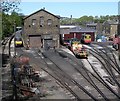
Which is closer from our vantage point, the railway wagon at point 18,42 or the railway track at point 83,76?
the railway track at point 83,76

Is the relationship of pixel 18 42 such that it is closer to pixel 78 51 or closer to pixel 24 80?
pixel 78 51

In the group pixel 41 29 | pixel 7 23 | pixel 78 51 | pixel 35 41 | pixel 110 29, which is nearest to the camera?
pixel 7 23

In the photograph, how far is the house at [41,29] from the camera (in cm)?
4291

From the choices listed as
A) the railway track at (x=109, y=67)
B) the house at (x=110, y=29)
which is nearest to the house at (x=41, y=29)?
the railway track at (x=109, y=67)

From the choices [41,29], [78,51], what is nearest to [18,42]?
[41,29]

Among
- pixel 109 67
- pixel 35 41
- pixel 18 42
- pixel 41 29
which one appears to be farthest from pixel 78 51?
pixel 18 42

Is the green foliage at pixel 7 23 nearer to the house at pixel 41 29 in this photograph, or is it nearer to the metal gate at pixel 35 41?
the house at pixel 41 29

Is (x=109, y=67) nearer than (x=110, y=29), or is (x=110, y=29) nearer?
(x=109, y=67)

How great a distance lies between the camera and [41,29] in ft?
143

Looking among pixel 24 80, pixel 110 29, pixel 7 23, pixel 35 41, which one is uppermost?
pixel 7 23

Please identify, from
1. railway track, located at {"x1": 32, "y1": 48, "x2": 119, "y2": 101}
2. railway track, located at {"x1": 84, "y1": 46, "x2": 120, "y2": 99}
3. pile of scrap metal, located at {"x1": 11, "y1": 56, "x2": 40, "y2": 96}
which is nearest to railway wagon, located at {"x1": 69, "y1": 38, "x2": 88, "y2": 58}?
railway track, located at {"x1": 84, "y1": 46, "x2": 120, "y2": 99}

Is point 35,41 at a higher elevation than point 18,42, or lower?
higher

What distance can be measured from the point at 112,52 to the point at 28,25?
44.4 ft

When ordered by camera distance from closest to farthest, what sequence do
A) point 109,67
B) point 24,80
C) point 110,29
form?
1. point 24,80
2. point 109,67
3. point 110,29
